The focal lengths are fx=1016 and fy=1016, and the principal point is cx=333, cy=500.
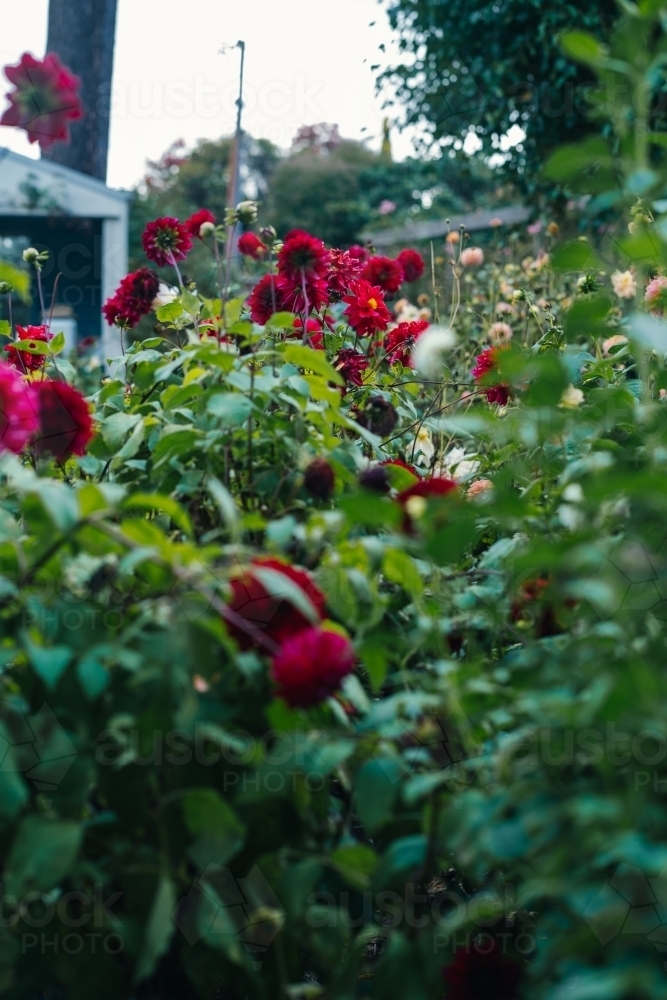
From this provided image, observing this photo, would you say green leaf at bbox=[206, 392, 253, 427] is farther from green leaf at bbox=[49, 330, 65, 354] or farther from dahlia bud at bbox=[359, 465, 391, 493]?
green leaf at bbox=[49, 330, 65, 354]

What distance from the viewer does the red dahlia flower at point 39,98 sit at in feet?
4.44

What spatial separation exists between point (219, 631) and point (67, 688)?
5.0 inches

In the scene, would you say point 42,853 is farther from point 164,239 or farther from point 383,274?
point 383,274

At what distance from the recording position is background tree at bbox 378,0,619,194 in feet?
17.9

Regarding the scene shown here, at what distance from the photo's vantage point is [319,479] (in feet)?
3.23

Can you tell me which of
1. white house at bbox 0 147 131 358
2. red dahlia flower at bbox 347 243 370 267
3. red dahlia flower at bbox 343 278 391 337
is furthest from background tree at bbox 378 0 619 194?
red dahlia flower at bbox 343 278 391 337

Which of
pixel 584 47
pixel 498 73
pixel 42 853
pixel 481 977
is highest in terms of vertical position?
pixel 498 73

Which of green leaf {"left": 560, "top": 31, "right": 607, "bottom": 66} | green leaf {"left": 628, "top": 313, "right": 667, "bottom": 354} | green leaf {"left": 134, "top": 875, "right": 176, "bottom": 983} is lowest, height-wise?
green leaf {"left": 134, "top": 875, "right": 176, "bottom": 983}

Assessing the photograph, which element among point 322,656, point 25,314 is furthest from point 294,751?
point 25,314

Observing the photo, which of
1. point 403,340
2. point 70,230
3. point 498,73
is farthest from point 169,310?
point 70,230

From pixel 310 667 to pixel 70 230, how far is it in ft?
31.5

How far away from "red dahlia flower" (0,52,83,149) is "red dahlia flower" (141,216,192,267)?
240mm

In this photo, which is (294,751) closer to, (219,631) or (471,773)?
(219,631)

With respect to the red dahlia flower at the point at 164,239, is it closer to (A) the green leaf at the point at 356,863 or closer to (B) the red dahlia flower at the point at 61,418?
(B) the red dahlia flower at the point at 61,418
